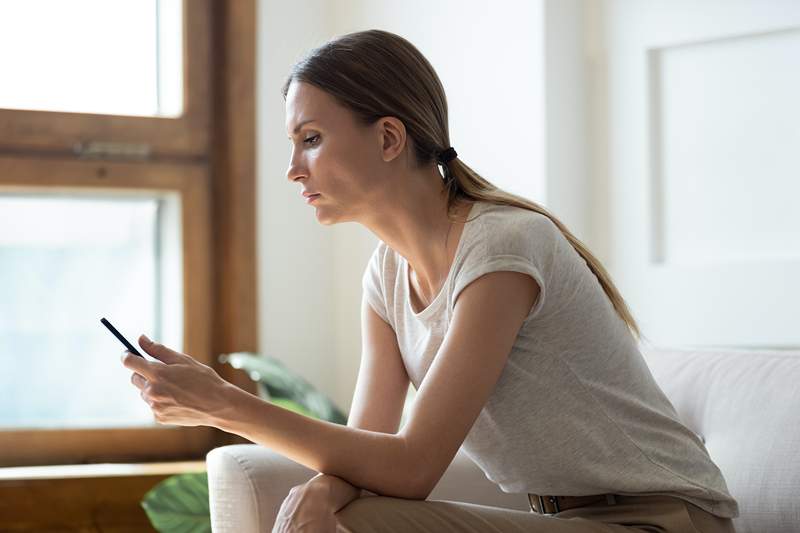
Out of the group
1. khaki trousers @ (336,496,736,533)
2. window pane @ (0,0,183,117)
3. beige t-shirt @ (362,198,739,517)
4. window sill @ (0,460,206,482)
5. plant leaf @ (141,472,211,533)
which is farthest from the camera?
window pane @ (0,0,183,117)

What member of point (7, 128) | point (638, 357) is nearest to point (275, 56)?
point (7, 128)

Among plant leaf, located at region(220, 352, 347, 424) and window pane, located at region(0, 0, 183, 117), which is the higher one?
window pane, located at region(0, 0, 183, 117)

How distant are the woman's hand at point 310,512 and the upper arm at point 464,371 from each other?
11 centimetres

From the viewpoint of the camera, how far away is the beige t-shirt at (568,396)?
4.45ft

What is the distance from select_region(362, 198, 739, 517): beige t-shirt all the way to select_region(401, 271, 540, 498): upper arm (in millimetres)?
30

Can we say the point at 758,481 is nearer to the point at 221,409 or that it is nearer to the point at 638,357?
the point at 638,357

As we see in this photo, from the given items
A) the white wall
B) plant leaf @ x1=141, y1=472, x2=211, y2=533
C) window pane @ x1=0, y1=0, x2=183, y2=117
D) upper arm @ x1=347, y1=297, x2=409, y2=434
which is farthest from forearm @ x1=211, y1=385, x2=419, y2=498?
window pane @ x1=0, y1=0, x2=183, y2=117

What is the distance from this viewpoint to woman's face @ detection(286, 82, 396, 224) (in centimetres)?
140

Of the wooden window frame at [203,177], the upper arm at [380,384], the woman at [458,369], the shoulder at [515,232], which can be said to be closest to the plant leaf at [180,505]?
the wooden window frame at [203,177]

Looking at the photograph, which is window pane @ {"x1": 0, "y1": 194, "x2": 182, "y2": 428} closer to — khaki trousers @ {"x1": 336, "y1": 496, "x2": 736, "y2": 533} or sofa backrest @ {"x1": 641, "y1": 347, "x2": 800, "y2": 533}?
sofa backrest @ {"x1": 641, "y1": 347, "x2": 800, "y2": 533}

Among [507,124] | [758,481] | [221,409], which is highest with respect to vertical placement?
[507,124]

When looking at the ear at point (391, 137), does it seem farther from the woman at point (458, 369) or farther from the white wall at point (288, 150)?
the white wall at point (288, 150)

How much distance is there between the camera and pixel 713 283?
2229mm

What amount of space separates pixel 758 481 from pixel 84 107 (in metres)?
1.74
